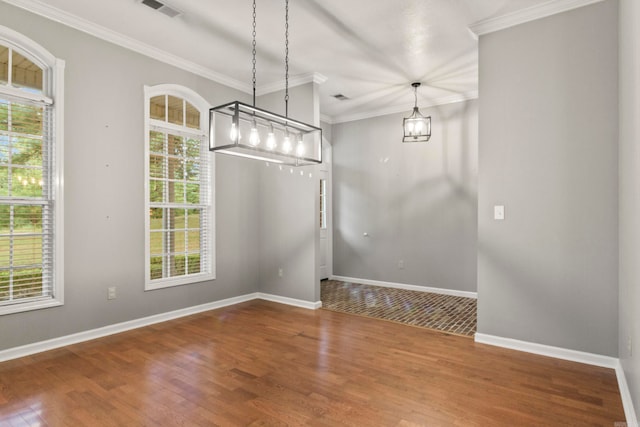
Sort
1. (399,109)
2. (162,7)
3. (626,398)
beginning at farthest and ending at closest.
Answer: (399,109) < (162,7) < (626,398)

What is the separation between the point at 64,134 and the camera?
3404 millimetres

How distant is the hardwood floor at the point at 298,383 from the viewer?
7.43ft

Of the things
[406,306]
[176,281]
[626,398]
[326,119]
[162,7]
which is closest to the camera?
[626,398]

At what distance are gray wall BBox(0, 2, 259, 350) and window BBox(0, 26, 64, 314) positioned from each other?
0.28 feet

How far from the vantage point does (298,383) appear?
2.71 meters

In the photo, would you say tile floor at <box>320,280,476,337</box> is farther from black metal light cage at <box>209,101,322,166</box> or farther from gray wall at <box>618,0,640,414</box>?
black metal light cage at <box>209,101,322,166</box>

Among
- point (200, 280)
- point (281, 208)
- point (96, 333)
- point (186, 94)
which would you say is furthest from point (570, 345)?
point (186, 94)

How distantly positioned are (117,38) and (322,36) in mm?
2122

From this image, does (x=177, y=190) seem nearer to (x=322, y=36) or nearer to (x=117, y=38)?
(x=117, y=38)

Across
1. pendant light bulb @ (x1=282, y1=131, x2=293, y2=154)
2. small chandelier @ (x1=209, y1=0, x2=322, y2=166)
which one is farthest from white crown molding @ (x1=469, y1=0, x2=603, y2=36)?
pendant light bulb @ (x1=282, y1=131, x2=293, y2=154)

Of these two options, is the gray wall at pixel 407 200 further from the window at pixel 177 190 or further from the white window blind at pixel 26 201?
the white window blind at pixel 26 201

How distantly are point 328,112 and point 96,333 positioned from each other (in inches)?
191

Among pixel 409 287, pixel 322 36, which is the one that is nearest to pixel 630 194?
pixel 322 36

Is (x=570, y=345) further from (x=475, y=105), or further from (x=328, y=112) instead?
(x=328, y=112)
